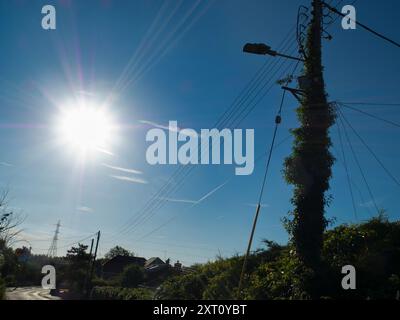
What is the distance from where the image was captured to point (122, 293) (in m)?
33.3

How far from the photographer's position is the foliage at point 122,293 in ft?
88.1

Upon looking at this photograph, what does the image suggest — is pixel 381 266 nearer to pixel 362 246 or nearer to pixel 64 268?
pixel 362 246

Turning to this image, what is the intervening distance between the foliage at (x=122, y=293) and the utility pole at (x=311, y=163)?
13.9 m

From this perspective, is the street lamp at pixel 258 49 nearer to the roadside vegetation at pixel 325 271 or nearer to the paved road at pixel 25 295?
the roadside vegetation at pixel 325 271

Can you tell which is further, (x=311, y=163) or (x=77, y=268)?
(x=77, y=268)

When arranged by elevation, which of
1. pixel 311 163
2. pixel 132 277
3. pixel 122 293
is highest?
pixel 311 163

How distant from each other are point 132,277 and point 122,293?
17018mm

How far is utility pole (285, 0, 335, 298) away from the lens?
46.5ft

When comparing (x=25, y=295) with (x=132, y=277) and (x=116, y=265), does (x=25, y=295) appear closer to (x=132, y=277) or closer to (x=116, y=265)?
(x=132, y=277)

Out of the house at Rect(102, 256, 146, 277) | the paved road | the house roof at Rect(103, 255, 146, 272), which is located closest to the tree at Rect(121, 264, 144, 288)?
the paved road

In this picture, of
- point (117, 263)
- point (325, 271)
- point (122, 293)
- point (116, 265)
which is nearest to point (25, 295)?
point (116, 265)

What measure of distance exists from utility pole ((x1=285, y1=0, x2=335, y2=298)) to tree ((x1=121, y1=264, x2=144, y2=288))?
131ft
